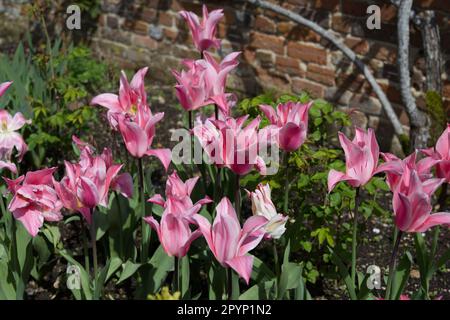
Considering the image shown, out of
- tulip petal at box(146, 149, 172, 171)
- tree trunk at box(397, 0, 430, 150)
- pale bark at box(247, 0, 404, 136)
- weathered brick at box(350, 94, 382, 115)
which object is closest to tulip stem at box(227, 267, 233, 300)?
tulip petal at box(146, 149, 172, 171)

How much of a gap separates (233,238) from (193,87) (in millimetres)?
689

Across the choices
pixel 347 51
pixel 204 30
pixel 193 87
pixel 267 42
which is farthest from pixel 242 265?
pixel 267 42

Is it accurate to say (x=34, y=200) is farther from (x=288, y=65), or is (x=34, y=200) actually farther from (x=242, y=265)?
(x=288, y=65)

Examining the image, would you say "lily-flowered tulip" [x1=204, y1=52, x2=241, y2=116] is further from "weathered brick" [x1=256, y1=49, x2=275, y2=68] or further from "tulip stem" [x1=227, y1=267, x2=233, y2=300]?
"weathered brick" [x1=256, y1=49, x2=275, y2=68]

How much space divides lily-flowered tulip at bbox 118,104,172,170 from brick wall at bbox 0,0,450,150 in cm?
171

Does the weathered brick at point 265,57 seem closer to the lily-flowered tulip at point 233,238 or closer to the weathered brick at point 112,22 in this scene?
the weathered brick at point 112,22

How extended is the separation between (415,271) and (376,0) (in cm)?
159

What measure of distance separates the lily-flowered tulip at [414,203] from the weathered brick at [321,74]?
241cm

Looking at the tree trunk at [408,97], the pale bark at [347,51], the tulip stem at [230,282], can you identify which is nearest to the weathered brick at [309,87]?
the pale bark at [347,51]

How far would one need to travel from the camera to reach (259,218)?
165 centimetres

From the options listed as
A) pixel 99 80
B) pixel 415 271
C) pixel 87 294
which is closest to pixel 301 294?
pixel 87 294

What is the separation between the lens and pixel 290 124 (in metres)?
1.92

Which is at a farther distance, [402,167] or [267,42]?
[267,42]

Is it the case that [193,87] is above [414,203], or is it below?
above
